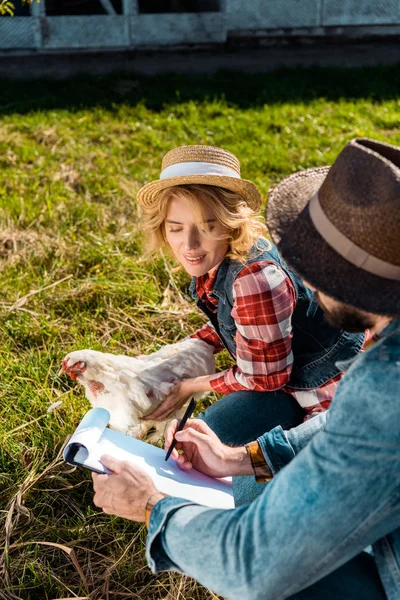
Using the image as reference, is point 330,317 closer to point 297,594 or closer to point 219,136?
point 297,594

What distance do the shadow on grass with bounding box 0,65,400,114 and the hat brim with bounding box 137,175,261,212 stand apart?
4.47 metres

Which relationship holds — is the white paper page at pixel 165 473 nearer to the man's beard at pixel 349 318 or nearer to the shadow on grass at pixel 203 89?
the man's beard at pixel 349 318

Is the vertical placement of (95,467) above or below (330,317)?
below

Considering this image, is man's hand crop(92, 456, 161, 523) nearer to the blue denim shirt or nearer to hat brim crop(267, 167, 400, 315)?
the blue denim shirt

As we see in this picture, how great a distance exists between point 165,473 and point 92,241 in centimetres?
253

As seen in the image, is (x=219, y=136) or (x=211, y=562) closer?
(x=211, y=562)

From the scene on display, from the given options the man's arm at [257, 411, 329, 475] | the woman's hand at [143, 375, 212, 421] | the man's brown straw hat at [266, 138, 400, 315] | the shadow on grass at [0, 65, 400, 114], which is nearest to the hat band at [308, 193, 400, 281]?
the man's brown straw hat at [266, 138, 400, 315]

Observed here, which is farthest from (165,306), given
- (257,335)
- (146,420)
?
(257,335)

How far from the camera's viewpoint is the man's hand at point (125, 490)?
1.90m

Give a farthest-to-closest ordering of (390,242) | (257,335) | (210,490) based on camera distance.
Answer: (257,335) < (210,490) < (390,242)

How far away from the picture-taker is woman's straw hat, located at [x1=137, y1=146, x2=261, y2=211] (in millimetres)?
2631

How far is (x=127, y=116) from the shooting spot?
6.75 meters

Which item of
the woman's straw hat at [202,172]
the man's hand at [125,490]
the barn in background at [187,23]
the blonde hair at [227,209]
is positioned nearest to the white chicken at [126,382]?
the blonde hair at [227,209]

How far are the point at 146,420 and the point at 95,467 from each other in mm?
875
